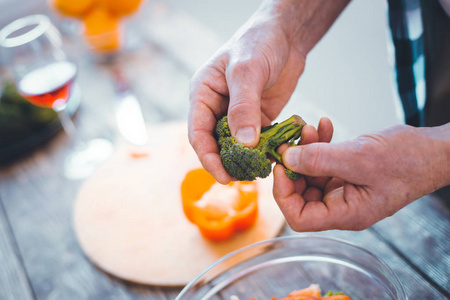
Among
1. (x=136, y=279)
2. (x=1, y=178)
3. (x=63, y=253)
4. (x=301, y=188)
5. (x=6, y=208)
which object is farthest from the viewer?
(x=1, y=178)

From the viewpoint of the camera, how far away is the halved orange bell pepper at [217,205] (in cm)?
125

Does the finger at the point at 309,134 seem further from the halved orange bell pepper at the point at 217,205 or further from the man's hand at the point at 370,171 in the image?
the halved orange bell pepper at the point at 217,205

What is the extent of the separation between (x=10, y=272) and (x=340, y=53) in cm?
238

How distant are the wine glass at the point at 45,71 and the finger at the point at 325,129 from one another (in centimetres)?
100

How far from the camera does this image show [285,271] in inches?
43.6

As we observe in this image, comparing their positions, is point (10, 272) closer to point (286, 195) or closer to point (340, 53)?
point (286, 195)

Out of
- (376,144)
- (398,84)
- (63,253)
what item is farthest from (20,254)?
(398,84)

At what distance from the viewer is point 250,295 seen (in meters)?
1.08

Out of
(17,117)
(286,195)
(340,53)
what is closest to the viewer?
(286,195)

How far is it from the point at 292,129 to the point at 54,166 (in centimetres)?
112

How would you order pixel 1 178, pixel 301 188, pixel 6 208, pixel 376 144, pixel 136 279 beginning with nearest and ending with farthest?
1. pixel 376 144
2. pixel 301 188
3. pixel 136 279
4. pixel 6 208
5. pixel 1 178

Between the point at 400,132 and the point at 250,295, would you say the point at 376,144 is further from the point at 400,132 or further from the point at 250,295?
the point at 250,295

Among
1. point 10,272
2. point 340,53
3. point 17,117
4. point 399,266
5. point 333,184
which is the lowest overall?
point 340,53

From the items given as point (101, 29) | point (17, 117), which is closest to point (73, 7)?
point (101, 29)
